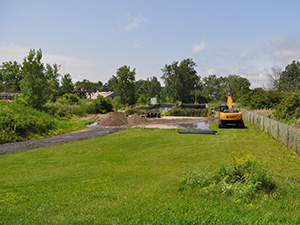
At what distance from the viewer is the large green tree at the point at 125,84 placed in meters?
50.1

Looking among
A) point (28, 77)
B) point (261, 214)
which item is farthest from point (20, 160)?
point (28, 77)

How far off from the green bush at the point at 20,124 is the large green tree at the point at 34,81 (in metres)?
3.43

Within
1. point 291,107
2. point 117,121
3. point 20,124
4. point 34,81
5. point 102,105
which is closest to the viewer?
point 20,124

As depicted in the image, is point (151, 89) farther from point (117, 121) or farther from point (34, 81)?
point (34, 81)

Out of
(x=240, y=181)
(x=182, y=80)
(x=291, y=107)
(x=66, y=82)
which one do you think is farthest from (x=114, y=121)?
(x=182, y=80)

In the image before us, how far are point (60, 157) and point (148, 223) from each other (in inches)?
328

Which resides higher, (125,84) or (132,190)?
(125,84)

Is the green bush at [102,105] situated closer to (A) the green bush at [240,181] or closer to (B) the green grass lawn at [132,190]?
(B) the green grass lawn at [132,190]

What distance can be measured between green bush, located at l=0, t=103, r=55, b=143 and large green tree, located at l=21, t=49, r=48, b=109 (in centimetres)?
343

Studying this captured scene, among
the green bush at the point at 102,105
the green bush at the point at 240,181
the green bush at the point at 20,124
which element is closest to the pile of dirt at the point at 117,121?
the green bush at the point at 20,124

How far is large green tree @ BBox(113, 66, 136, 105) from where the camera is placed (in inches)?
1973

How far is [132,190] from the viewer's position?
6.58 meters

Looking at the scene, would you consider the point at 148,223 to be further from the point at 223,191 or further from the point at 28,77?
the point at 28,77

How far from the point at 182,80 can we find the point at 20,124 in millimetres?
60810
